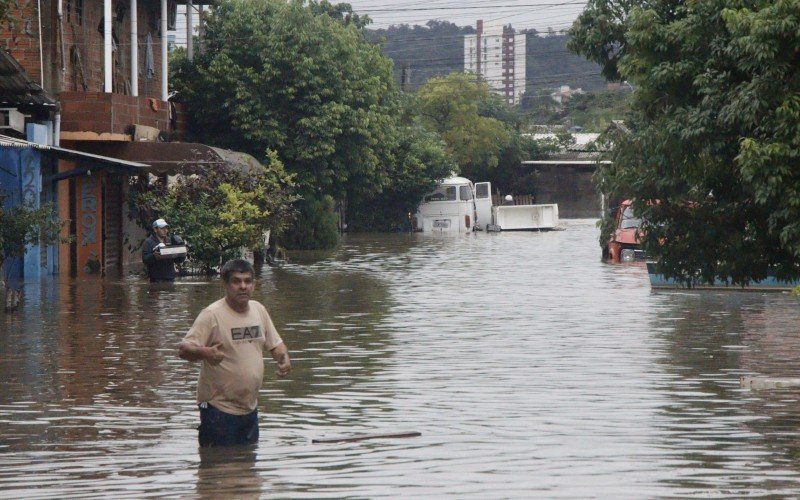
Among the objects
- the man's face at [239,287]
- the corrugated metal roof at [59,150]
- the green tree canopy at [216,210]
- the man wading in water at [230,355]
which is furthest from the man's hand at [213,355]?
the green tree canopy at [216,210]

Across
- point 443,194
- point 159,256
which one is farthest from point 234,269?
point 443,194

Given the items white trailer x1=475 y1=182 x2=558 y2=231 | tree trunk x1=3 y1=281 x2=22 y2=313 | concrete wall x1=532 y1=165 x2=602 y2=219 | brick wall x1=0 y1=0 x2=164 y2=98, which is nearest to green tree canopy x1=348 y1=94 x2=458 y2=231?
white trailer x1=475 y1=182 x2=558 y2=231

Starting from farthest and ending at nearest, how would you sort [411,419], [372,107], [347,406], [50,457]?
[372,107]
[347,406]
[411,419]
[50,457]

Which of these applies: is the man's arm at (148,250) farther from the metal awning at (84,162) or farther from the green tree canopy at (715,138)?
the green tree canopy at (715,138)

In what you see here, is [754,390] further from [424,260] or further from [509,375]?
[424,260]

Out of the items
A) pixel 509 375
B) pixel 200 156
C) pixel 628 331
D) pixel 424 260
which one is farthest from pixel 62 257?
pixel 509 375

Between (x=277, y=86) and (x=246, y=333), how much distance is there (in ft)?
119

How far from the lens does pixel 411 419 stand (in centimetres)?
1154

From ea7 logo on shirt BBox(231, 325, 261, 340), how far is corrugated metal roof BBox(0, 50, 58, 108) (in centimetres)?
1875

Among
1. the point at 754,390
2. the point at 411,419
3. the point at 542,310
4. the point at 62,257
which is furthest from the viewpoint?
the point at 62,257

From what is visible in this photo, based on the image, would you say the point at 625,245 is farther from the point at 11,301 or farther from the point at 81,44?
the point at 11,301

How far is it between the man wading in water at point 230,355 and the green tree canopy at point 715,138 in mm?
6028

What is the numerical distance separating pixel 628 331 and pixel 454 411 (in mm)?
8071

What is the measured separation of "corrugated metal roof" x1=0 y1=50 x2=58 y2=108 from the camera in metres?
27.0
